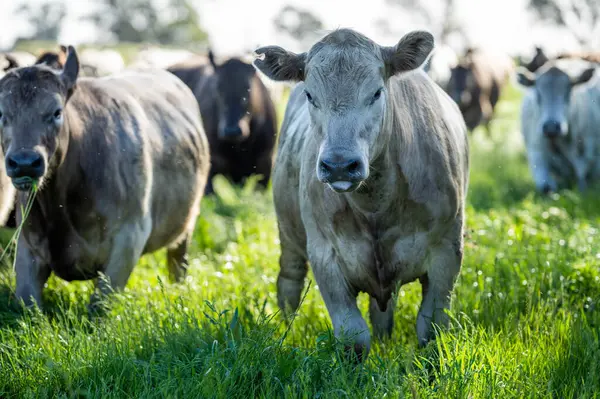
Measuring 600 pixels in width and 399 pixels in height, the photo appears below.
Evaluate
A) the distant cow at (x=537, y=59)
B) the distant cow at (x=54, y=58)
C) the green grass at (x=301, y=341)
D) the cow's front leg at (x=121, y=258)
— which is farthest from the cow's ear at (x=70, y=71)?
the distant cow at (x=537, y=59)

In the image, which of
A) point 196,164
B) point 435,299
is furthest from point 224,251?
point 435,299

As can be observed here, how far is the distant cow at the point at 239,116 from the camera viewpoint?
12.0m

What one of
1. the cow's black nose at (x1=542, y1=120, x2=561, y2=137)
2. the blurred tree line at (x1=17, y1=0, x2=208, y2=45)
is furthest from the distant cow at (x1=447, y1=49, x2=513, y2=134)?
the blurred tree line at (x1=17, y1=0, x2=208, y2=45)

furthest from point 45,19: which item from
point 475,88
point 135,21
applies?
point 475,88

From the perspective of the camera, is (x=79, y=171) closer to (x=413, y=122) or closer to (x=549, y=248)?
(x=413, y=122)

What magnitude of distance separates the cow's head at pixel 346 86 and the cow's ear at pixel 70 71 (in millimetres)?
1593

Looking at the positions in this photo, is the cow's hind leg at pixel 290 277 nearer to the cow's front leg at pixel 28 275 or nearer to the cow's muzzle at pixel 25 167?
the cow's front leg at pixel 28 275

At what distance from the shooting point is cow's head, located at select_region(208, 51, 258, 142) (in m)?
11.7

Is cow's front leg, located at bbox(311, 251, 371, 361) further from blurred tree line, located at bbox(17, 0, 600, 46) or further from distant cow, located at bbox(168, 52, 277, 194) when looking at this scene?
→ blurred tree line, located at bbox(17, 0, 600, 46)

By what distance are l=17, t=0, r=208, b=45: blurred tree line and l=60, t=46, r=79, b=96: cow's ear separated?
5684 cm

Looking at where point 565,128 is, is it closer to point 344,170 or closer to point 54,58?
point 54,58

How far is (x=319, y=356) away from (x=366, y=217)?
85 centimetres

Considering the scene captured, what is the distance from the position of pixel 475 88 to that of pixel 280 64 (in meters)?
18.4

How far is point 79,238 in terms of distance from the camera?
5.86 meters
